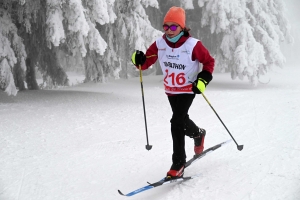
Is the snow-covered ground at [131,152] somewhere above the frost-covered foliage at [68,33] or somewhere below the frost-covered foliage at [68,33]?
below

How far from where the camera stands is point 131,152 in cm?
548

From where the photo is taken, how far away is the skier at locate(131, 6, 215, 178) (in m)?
3.75

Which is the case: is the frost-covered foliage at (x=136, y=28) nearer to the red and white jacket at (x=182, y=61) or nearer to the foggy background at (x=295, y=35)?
the red and white jacket at (x=182, y=61)

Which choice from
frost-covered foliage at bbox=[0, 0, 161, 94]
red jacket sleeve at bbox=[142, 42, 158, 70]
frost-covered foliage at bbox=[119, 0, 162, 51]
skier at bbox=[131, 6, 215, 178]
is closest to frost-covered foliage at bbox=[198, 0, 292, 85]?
frost-covered foliage at bbox=[0, 0, 161, 94]

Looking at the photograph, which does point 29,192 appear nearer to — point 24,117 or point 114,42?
point 24,117

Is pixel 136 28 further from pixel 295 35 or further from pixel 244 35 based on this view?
pixel 295 35

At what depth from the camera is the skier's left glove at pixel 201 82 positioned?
360 centimetres

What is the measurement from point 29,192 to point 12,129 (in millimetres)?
3322

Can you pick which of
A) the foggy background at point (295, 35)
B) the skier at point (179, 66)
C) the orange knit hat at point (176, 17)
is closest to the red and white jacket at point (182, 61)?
the skier at point (179, 66)

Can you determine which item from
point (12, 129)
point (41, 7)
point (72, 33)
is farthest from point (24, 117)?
point (41, 7)

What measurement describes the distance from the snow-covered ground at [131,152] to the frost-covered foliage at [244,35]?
419 cm

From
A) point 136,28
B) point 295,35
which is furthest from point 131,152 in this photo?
point 295,35

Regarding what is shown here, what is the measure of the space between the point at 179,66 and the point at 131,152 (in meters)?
2.17

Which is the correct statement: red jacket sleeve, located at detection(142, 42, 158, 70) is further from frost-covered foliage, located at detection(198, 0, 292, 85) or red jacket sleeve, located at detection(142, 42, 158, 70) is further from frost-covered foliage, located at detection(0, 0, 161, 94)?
frost-covered foliage, located at detection(198, 0, 292, 85)
